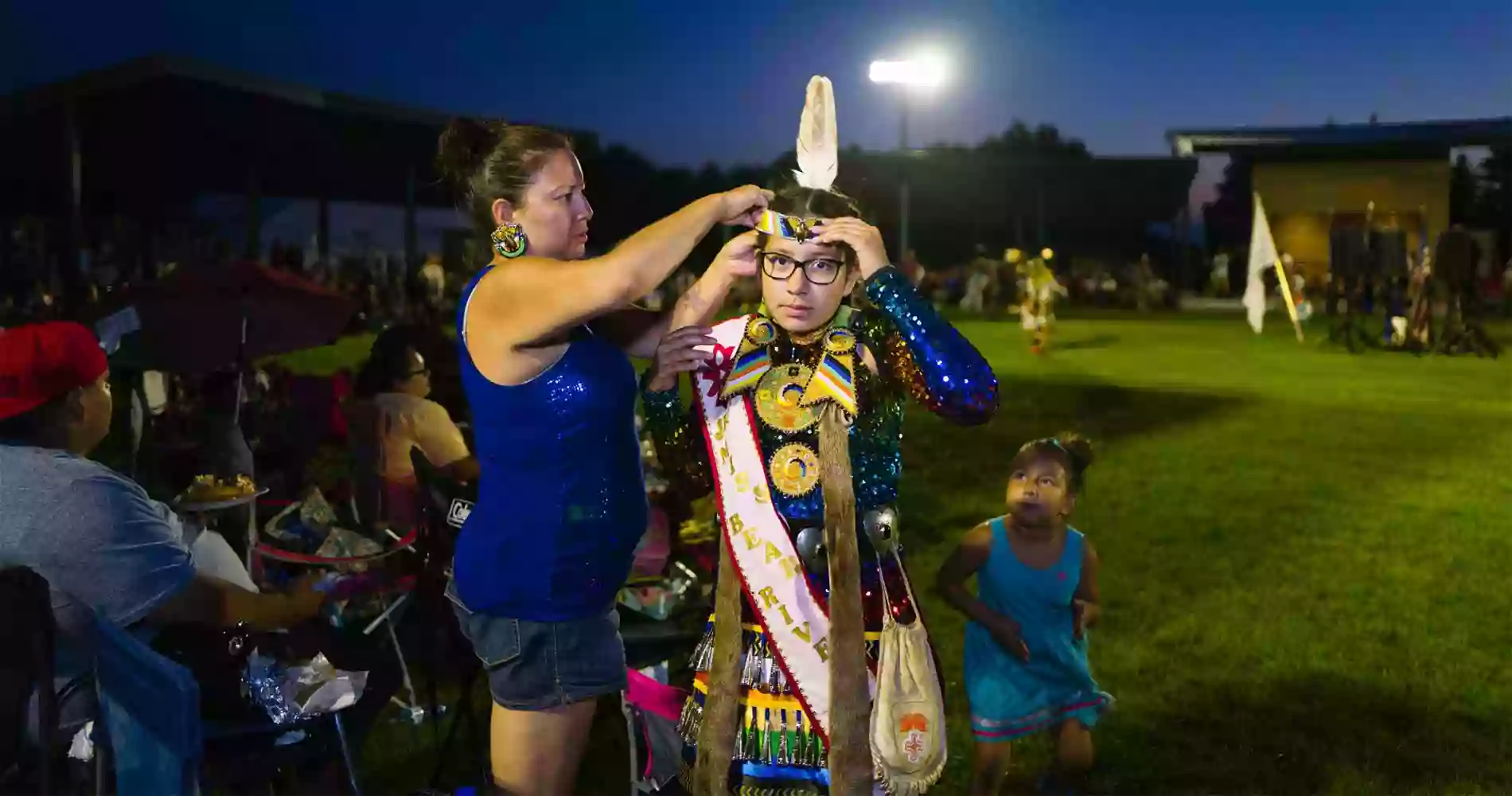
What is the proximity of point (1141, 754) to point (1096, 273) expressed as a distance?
33972 mm

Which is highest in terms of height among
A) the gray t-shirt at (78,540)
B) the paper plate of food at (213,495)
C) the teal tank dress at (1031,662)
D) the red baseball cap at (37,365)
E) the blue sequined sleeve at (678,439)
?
the red baseball cap at (37,365)

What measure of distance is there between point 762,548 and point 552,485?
1.97ft

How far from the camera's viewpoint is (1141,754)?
14.5 feet

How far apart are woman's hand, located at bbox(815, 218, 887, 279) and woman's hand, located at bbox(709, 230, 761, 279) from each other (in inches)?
5.7

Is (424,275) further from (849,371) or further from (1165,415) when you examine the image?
(849,371)

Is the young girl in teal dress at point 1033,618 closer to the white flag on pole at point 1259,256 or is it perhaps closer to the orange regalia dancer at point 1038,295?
the orange regalia dancer at point 1038,295

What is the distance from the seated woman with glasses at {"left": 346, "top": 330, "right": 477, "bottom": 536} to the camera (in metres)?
5.64

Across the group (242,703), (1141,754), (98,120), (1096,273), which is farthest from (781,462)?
(1096,273)

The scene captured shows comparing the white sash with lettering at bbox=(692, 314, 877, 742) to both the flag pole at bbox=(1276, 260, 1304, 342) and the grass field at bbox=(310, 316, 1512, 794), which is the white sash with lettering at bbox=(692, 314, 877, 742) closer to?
the grass field at bbox=(310, 316, 1512, 794)

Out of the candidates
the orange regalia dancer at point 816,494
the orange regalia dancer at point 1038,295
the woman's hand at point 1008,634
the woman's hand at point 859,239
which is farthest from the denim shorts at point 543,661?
the orange regalia dancer at point 1038,295

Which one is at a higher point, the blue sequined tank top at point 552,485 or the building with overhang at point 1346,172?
the building with overhang at point 1346,172

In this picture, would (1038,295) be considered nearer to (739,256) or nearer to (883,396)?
(883,396)

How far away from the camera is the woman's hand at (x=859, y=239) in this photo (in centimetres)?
256

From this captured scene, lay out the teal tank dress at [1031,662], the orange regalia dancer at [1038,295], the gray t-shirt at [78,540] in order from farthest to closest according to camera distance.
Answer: the orange regalia dancer at [1038,295] < the teal tank dress at [1031,662] < the gray t-shirt at [78,540]
